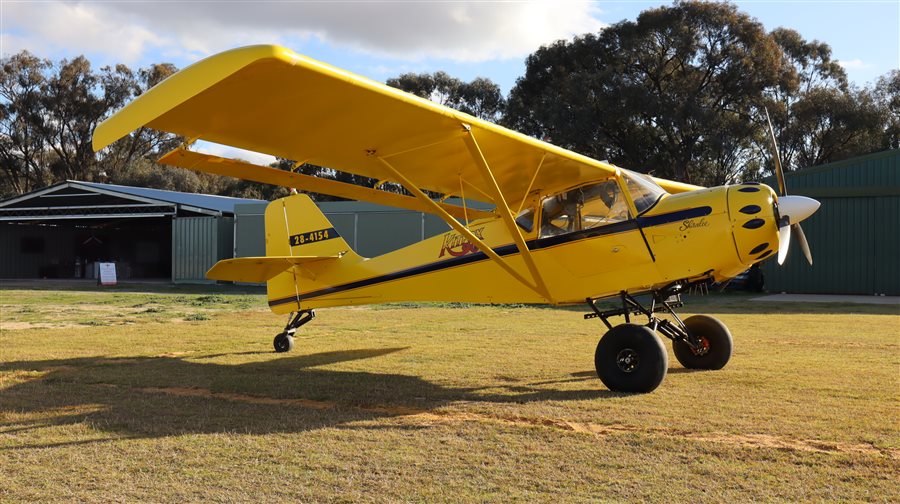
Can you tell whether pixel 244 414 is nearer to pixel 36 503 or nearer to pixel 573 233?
pixel 36 503

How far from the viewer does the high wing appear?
192 inches

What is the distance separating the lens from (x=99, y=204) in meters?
37.2

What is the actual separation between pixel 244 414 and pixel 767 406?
4.75 meters

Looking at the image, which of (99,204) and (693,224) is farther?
(99,204)

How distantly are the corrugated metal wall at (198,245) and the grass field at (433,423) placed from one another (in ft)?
70.7

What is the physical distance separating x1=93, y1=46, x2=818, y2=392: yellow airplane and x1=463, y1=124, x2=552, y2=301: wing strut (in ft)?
0.06

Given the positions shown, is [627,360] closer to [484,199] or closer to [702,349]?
[702,349]

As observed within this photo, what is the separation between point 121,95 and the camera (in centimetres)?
6412

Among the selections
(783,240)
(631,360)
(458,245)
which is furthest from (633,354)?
(458,245)

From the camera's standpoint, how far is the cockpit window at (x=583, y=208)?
763 centimetres

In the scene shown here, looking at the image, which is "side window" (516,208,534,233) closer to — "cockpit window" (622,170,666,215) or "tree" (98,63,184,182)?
"cockpit window" (622,170,666,215)

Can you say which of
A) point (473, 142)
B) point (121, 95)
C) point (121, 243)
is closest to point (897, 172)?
point (473, 142)

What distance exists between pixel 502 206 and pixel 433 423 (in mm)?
2197

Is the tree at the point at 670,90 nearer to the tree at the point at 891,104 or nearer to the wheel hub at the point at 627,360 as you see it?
the tree at the point at 891,104
